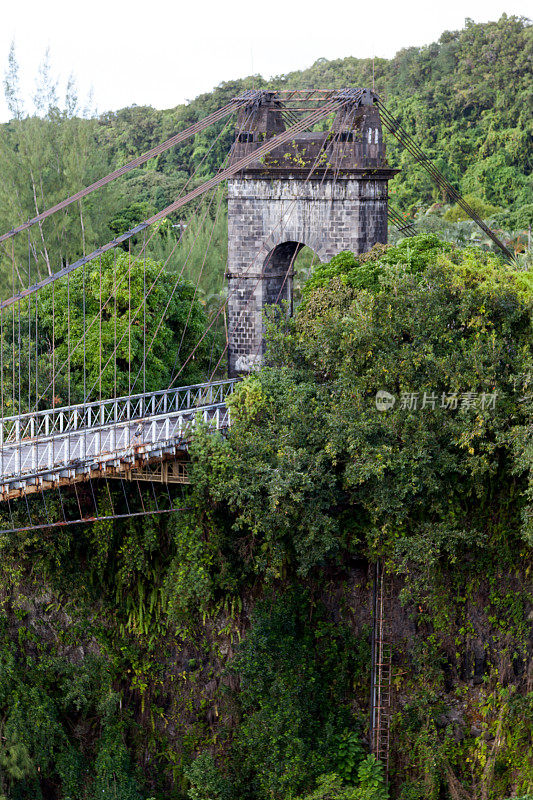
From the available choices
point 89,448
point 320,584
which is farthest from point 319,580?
point 89,448

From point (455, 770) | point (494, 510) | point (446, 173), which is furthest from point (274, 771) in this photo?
point (446, 173)

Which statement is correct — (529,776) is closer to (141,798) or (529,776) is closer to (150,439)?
(141,798)

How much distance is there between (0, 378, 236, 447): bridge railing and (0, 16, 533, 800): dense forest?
1.17 m

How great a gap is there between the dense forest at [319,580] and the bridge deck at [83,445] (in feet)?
2.78

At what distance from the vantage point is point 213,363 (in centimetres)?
2522

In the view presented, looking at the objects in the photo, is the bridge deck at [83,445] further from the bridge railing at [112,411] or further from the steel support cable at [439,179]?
the steel support cable at [439,179]

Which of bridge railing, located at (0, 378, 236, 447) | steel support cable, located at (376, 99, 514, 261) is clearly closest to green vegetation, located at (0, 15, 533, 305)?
steel support cable, located at (376, 99, 514, 261)

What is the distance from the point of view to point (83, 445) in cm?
1803

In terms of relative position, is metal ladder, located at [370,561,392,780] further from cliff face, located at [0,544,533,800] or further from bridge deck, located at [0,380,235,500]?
bridge deck, located at [0,380,235,500]

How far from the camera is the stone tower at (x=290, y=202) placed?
886 inches

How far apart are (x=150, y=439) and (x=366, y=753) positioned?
6682mm

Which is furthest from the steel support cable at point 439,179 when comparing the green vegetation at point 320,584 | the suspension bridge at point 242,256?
the green vegetation at point 320,584

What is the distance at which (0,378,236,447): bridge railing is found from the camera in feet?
60.1

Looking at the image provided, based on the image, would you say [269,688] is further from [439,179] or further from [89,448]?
[439,179]
